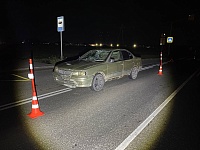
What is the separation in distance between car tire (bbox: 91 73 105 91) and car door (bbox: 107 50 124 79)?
20.3 inches

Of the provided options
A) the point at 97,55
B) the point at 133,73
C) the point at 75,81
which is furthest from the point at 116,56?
the point at 75,81

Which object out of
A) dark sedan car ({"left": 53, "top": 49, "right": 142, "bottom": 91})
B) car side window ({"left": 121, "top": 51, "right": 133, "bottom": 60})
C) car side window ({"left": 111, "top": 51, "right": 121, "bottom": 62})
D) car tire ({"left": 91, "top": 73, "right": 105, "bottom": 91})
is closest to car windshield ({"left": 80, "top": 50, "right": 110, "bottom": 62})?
dark sedan car ({"left": 53, "top": 49, "right": 142, "bottom": 91})

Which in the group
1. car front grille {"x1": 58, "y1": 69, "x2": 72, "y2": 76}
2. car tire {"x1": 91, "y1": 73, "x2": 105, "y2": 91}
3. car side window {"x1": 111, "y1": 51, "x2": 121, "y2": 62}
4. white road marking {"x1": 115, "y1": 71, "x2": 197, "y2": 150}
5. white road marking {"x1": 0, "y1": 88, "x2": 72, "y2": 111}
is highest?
car side window {"x1": 111, "y1": 51, "x2": 121, "y2": 62}

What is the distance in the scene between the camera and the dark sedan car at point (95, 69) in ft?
20.8

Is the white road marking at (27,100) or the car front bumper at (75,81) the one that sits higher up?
the car front bumper at (75,81)

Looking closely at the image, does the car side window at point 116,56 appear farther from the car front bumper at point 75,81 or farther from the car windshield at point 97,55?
the car front bumper at point 75,81

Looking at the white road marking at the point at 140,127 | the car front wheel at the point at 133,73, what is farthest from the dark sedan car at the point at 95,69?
the white road marking at the point at 140,127

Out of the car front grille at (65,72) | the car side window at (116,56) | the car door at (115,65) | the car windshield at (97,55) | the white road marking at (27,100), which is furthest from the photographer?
the car side window at (116,56)

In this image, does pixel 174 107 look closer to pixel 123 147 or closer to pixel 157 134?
pixel 157 134

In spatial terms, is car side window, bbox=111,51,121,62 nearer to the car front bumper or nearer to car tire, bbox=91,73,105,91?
car tire, bbox=91,73,105,91

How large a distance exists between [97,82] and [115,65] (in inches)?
52.0

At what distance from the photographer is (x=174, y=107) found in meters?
5.26

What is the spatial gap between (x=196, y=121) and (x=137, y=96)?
227cm

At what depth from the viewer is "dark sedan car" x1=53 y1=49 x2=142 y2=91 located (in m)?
6.33
